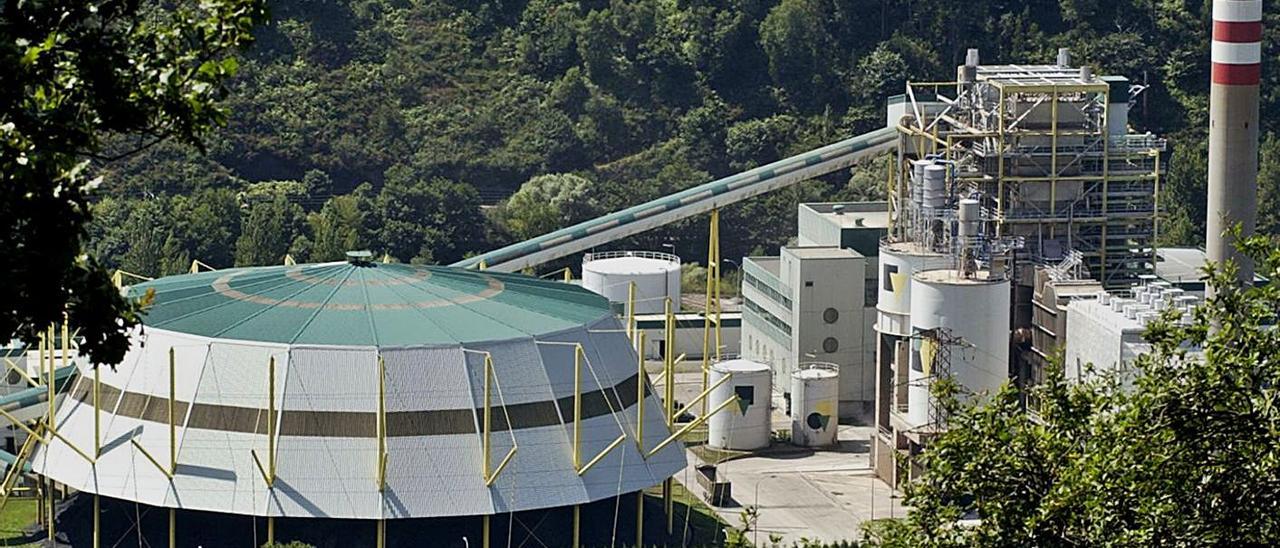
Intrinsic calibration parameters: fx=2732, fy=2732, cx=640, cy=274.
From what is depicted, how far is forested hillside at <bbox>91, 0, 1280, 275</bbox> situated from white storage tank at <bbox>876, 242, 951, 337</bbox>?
44.3m

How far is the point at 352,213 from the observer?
413ft

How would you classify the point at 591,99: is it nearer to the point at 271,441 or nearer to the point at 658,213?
the point at 658,213

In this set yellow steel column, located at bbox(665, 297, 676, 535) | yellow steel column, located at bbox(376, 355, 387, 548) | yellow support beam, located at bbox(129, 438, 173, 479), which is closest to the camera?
yellow steel column, located at bbox(376, 355, 387, 548)

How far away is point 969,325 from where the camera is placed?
80000 millimetres

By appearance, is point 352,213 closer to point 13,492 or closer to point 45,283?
point 13,492

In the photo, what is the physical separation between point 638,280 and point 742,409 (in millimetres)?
14413

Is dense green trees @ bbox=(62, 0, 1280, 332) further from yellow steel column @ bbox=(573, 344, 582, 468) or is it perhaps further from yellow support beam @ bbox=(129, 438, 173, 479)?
yellow support beam @ bbox=(129, 438, 173, 479)

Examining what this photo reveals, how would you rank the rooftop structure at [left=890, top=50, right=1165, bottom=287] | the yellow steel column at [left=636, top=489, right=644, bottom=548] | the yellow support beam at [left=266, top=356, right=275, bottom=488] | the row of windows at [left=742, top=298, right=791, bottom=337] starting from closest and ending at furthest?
the yellow support beam at [left=266, top=356, right=275, bottom=488], the yellow steel column at [left=636, top=489, right=644, bottom=548], the rooftop structure at [left=890, top=50, right=1165, bottom=287], the row of windows at [left=742, top=298, right=791, bottom=337]

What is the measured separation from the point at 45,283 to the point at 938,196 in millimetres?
59352

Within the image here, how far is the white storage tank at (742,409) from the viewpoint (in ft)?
283

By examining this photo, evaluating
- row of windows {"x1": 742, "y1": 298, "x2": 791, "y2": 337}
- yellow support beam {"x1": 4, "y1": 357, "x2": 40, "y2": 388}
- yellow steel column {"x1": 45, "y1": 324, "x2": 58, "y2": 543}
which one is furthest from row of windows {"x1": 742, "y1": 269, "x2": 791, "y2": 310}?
yellow steel column {"x1": 45, "y1": 324, "x2": 58, "y2": 543}

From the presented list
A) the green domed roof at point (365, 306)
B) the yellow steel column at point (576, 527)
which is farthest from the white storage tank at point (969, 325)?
the yellow steel column at point (576, 527)

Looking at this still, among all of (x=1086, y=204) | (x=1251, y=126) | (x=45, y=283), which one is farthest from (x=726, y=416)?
(x=45, y=283)

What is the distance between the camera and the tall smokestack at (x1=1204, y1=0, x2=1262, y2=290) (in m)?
82.2
